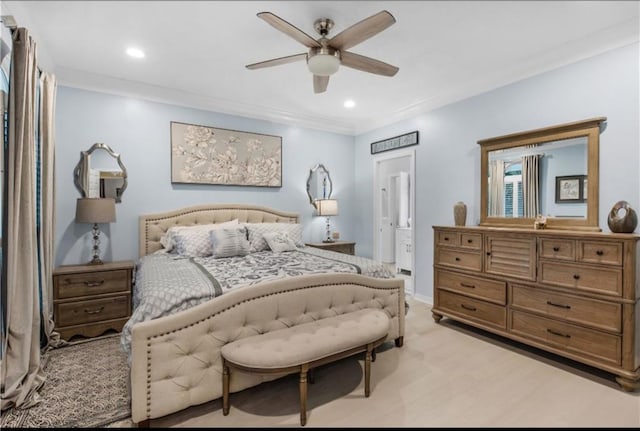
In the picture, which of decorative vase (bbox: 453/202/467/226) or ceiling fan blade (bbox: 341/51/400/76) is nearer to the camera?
ceiling fan blade (bbox: 341/51/400/76)

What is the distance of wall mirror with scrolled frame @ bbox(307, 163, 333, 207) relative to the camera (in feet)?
16.6

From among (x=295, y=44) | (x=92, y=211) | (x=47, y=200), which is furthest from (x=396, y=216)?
(x=47, y=200)

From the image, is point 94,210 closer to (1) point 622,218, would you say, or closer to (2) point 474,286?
(2) point 474,286

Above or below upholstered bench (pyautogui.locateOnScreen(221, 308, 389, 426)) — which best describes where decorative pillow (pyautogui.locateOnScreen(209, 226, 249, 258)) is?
above

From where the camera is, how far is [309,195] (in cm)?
504

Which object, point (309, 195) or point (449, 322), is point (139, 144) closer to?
point (309, 195)

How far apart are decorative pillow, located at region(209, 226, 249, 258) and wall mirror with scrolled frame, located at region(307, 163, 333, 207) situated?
72.2 inches

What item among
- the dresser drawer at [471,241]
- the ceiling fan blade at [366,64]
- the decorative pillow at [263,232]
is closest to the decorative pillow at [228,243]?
the decorative pillow at [263,232]

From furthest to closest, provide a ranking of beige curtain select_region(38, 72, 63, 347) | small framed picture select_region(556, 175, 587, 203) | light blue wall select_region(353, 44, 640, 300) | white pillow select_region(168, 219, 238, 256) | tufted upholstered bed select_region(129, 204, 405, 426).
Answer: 1. white pillow select_region(168, 219, 238, 256)
2. small framed picture select_region(556, 175, 587, 203)
3. beige curtain select_region(38, 72, 63, 347)
4. light blue wall select_region(353, 44, 640, 300)
5. tufted upholstered bed select_region(129, 204, 405, 426)

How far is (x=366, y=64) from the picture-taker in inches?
102

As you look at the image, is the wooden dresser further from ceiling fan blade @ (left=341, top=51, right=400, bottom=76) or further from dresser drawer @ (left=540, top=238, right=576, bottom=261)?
ceiling fan blade @ (left=341, top=51, right=400, bottom=76)

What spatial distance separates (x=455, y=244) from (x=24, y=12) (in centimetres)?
410

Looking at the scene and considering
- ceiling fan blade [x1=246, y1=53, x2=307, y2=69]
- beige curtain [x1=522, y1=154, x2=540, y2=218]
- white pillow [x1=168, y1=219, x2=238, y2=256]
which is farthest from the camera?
white pillow [x1=168, y1=219, x2=238, y2=256]

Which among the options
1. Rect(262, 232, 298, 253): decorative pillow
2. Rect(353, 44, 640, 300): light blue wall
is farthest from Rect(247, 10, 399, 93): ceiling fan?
Rect(262, 232, 298, 253): decorative pillow
